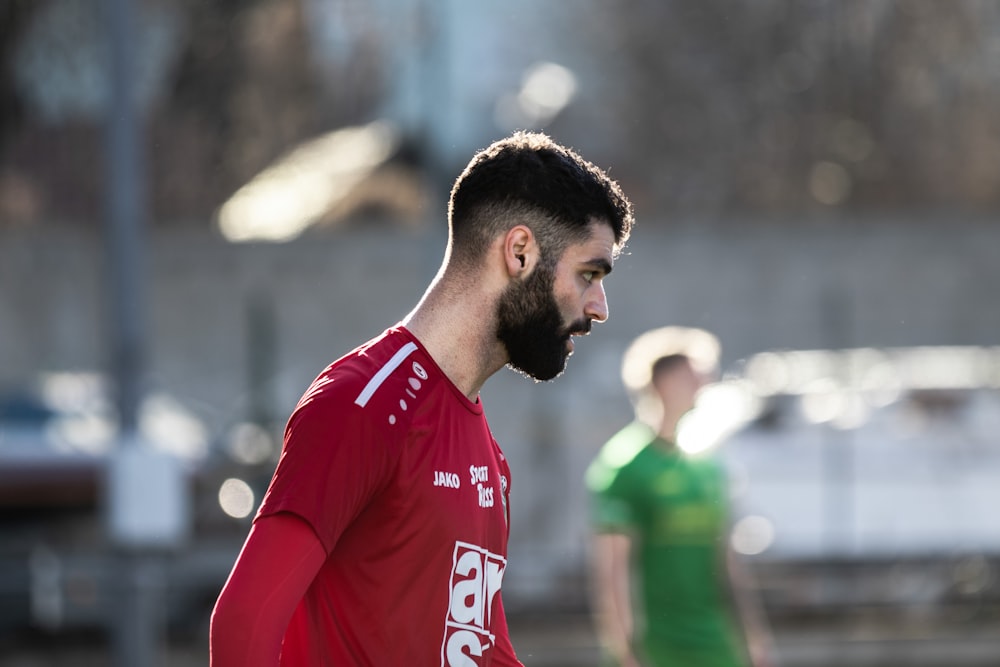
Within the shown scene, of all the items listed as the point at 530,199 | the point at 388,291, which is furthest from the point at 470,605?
the point at 388,291

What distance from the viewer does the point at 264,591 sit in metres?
2.56

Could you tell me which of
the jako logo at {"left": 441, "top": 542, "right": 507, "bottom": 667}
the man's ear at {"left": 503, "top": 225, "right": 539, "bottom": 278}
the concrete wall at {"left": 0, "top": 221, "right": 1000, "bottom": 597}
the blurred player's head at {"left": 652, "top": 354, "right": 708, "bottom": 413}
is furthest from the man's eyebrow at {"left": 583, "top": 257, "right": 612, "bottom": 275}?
the concrete wall at {"left": 0, "top": 221, "right": 1000, "bottom": 597}

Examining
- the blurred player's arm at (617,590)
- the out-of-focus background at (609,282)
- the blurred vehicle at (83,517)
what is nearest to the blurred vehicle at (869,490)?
the out-of-focus background at (609,282)

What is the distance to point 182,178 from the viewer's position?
27.4 meters

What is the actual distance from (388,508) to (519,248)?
1.85 ft

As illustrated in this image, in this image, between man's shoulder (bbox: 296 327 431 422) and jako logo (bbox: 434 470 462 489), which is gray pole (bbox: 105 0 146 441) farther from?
jako logo (bbox: 434 470 462 489)

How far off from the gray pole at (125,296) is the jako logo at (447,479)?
244 inches

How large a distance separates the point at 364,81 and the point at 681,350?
2837 centimetres

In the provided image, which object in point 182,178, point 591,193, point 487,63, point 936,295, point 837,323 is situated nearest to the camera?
point 591,193

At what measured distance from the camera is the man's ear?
296 centimetres

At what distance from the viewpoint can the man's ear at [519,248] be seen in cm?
296

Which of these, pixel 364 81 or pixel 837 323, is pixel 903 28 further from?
pixel 837 323

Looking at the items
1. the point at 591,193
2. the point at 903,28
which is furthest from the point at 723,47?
the point at 591,193

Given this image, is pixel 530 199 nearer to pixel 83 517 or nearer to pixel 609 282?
pixel 83 517
